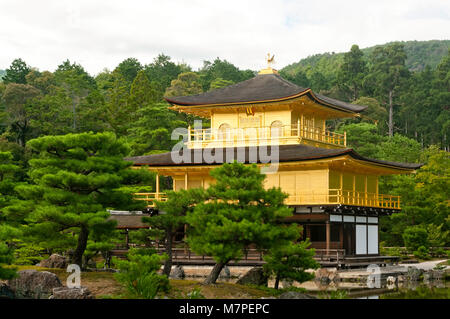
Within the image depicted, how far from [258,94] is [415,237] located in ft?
42.3

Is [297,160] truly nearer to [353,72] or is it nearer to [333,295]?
[333,295]

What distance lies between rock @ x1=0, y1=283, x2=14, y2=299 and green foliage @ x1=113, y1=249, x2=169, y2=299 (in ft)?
11.9

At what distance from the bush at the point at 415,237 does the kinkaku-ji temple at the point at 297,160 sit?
541 cm

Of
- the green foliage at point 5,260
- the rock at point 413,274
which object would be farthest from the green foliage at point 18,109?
the green foliage at point 5,260

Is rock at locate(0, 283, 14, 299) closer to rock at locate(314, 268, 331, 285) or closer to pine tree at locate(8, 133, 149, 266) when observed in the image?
pine tree at locate(8, 133, 149, 266)

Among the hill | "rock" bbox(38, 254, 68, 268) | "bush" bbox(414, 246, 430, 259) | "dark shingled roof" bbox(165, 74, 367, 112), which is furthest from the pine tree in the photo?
the hill

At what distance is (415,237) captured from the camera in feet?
134

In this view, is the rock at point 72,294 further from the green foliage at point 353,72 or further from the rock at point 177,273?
the green foliage at point 353,72

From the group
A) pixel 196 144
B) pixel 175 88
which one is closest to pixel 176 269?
pixel 196 144

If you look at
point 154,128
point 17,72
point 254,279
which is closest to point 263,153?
point 254,279

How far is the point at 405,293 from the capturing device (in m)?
26.3

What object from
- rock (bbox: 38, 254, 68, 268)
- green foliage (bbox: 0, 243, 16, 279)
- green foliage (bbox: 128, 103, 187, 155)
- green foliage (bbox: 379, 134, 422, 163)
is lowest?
rock (bbox: 38, 254, 68, 268)

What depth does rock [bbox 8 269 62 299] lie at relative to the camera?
2197 centimetres
